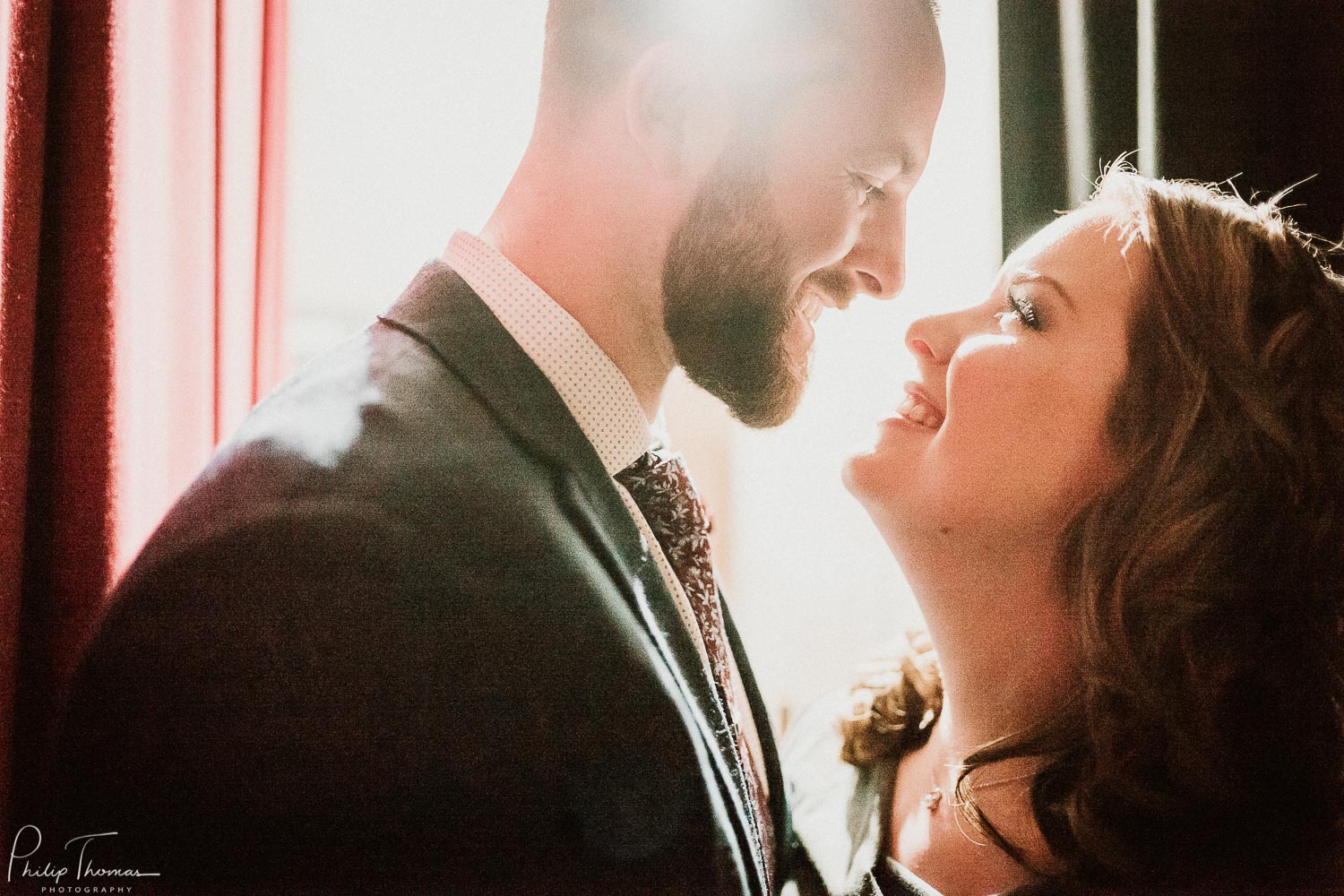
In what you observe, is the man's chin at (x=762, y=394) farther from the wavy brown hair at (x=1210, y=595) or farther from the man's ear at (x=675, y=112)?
the wavy brown hair at (x=1210, y=595)

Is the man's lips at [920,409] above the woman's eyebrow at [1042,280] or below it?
below

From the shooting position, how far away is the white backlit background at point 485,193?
5.30 ft

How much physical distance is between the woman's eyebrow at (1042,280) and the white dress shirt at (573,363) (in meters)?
0.46

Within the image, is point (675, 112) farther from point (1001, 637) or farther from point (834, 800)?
point (834, 800)

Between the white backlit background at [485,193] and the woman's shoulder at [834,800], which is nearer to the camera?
the woman's shoulder at [834,800]

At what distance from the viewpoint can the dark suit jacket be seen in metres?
0.62

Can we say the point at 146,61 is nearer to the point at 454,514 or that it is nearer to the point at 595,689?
the point at 454,514

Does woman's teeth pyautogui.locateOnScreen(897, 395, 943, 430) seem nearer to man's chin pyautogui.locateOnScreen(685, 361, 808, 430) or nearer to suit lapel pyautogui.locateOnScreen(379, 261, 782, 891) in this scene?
man's chin pyautogui.locateOnScreen(685, 361, 808, 430)

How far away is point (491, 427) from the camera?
0.73m

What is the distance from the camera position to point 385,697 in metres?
0.62

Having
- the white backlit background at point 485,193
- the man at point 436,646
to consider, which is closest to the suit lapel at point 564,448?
the man at point 436,646

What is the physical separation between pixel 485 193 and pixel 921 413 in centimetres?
112

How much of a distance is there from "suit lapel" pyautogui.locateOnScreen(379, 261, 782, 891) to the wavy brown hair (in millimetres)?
357

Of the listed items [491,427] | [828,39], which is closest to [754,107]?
[828,39]
